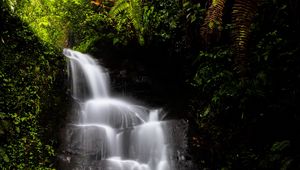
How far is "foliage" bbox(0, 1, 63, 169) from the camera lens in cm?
399

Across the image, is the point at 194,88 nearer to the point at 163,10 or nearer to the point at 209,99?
the point at 209,99

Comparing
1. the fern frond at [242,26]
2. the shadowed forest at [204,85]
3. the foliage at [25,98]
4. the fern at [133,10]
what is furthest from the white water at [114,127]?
the fern frond at [242,26]

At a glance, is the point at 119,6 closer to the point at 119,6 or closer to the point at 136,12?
the point at 119,6

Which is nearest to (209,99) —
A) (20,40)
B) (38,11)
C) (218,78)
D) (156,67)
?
(218,78)

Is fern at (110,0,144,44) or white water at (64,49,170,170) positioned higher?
fern at (110,0,144,44)

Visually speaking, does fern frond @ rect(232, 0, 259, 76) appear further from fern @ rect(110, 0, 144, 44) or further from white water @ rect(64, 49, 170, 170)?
fern @ rect(110, 0, 144, 44)

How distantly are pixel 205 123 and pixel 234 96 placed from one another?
88 centimetres

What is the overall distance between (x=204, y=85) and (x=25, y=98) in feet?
10.9

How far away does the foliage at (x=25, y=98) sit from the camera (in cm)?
399

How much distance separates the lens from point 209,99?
5750 mm

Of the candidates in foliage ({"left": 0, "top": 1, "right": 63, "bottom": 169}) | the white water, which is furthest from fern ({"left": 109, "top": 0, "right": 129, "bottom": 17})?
foliage ({"left": 0, "top": 1, "right": 63, "bottom": 169})

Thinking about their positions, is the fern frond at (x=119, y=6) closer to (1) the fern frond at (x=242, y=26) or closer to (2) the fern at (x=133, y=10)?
(2) the fern at (x=133, y=10)

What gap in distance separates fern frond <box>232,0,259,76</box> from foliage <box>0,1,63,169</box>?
3082 millimetres

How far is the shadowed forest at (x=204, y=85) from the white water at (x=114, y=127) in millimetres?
450
